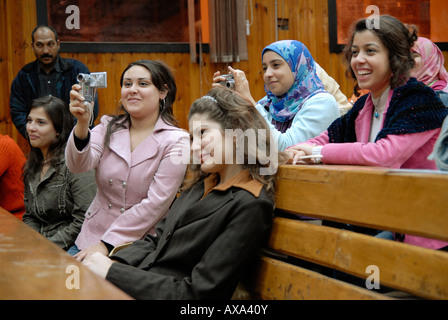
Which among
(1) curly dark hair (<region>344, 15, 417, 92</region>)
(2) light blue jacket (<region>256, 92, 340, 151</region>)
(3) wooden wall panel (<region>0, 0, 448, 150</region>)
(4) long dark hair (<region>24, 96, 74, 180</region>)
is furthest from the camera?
(3) wooden wall panel (<region>0, 0, 448, 150</region>)

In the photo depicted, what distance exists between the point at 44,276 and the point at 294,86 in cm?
175

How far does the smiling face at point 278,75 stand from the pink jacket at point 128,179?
22.3 inches

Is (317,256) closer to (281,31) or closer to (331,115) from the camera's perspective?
(331,115)

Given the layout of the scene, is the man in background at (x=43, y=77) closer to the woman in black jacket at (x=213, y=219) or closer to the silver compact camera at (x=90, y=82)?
the silver compact camera at (x=90, y=82)

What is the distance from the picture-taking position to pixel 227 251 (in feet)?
4.94

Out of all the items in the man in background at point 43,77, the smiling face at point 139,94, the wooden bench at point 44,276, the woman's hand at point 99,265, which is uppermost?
the man in background at point 43,77

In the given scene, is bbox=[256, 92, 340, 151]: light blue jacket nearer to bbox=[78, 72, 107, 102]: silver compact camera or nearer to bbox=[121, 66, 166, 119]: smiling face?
bbox=[121, 66, 166, 119]: smiling face

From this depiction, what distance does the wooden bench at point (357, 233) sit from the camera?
1120 millimetres

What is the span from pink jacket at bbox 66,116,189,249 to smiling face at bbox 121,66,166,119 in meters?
0.08

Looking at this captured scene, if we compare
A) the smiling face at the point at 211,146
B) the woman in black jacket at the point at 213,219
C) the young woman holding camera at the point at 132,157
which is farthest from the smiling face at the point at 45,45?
the smiling face at the point at 211,146

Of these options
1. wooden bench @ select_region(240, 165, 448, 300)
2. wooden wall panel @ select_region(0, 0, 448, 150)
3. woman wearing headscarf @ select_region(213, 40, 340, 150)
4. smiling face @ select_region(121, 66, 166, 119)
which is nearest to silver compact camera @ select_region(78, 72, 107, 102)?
smiling face @ select_region(121, 66, 166, 119)

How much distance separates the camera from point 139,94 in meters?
2.38

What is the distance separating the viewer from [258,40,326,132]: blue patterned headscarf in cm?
258
